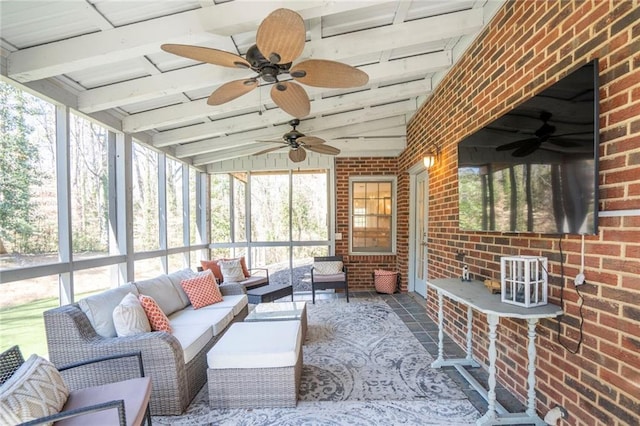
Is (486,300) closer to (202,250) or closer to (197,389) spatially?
(197,389)

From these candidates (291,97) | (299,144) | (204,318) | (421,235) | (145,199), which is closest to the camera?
(291,97)

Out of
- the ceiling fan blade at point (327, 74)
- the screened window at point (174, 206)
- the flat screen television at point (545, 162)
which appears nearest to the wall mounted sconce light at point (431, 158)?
the flat screen television at point (545, 162)

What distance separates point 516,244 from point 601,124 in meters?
0.99

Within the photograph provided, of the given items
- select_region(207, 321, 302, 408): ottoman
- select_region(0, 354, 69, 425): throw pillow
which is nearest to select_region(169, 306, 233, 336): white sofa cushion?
select_region(207, 321, 302, 408): ottoman

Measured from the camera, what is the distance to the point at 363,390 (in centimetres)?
225

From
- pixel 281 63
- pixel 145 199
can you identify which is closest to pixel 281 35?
pixel 281 63

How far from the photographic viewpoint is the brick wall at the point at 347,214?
561 centimetres

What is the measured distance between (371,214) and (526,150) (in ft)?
12.8

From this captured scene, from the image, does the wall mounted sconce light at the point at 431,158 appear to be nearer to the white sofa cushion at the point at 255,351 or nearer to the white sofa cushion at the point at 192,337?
the white sofa cushion at the point at 255,351

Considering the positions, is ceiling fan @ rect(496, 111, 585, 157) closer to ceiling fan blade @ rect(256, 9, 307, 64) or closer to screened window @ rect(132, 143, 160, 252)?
ceiling fan blade @ rect(256, 9, 307, 64)

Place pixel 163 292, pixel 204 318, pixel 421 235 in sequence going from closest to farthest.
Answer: pixel 204 318 → pixel 163 292 → pixel 421 235

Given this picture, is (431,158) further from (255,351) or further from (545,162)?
(255,351)

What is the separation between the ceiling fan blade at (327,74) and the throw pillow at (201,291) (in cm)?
251

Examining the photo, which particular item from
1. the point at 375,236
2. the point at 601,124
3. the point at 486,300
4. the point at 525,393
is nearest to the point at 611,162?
the point at 601,124
